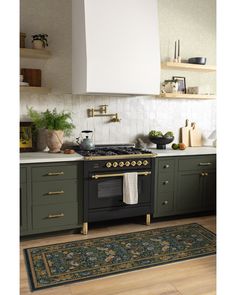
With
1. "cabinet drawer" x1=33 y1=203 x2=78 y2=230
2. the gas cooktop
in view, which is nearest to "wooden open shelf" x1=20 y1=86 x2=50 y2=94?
the gas cooktop

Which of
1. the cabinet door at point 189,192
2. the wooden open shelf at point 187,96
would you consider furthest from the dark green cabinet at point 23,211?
the wooden open shelf at point 187,96

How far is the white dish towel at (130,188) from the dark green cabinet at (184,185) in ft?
1.12

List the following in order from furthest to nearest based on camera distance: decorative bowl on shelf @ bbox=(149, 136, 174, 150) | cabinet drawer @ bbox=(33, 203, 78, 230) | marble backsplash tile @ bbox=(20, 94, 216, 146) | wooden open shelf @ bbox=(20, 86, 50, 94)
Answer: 1. decorative bowl on shelf @ bbox=(149, 136, 174, 150)
2. marble backsplash tile @ bbox=(20, 94, 216, 146)
3. wooden open shelf @ bbox=(20, 86, 50, 94)
4. cabinet drawer @ bbox=(33, 203, 78, 230)

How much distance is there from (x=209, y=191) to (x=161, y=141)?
2.81 feet

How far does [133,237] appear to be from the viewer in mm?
3254

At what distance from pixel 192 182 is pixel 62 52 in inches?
85.1

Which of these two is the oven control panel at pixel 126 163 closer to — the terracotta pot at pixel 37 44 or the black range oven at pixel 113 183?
the black range oven at pixel 113 183

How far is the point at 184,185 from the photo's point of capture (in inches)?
150

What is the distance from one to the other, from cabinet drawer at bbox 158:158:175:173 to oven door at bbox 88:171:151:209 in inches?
7.2

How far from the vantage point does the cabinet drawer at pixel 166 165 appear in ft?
12.0

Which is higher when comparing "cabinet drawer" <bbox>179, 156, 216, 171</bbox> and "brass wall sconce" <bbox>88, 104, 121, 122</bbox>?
"brass wall sconce" <bbox>88, 104, 121, 122</bbox>

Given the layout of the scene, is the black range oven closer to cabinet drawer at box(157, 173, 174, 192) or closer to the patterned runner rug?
cabinet drawer at box(157, 173, 174, 192)

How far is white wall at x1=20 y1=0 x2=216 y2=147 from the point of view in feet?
11.8
